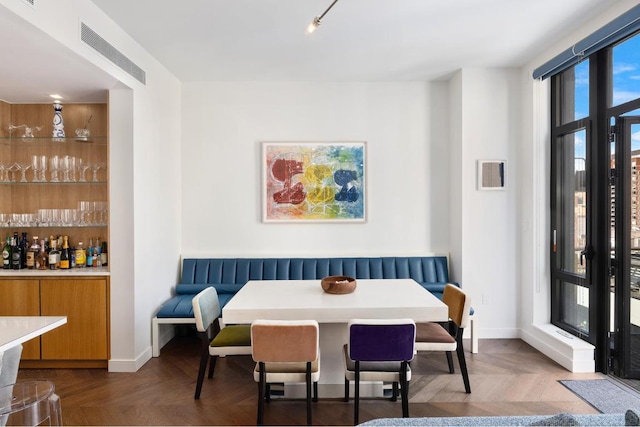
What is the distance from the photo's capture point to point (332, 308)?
245cm

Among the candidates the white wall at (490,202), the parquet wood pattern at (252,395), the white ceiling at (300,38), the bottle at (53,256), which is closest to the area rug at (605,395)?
the parquet wood pattern at (252,395)

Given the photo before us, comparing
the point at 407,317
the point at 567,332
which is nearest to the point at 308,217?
the point at 407,317

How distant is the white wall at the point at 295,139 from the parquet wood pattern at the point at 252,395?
143 centimetres

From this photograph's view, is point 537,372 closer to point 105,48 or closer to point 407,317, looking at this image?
point 407,317

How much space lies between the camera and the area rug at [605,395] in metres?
2.67

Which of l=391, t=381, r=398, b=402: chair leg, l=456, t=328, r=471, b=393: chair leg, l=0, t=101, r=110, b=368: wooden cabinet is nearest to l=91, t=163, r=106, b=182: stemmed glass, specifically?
l=0, t=101, r=110, b=368: wooden cabinet

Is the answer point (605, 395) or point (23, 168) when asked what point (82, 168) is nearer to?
point (23, 168)

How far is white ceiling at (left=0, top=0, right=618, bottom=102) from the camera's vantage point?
2.82 meters

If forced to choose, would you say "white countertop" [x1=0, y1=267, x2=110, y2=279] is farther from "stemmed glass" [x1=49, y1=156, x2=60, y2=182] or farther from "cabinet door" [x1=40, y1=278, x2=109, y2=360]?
"stemmed glass" [x1=49, y1=156, x2=60, y2=182]

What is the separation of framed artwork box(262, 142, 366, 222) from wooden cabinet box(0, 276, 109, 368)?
1.90 meters

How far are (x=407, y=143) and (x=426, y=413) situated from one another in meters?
2.92

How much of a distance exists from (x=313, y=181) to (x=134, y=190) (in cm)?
193

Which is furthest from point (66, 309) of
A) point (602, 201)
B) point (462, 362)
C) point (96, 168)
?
point (602, 201)

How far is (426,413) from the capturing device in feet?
8.75
